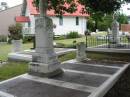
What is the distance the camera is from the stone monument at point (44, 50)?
10180mm

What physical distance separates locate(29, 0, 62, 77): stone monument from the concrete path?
14.0 inches

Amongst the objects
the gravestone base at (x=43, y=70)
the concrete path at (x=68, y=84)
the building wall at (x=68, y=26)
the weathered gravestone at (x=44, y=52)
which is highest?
the building wall at (x=68, y=26)

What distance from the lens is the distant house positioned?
3784 centimetres

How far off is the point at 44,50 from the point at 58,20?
31.0m

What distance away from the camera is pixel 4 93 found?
8.02 meters

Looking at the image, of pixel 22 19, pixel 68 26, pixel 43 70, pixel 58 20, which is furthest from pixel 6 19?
pixel 43 70

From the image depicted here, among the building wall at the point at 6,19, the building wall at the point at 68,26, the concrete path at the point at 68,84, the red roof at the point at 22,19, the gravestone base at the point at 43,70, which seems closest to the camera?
the concrete path at the point at 68,84

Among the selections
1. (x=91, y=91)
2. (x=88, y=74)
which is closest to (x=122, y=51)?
(x=88, y=74)

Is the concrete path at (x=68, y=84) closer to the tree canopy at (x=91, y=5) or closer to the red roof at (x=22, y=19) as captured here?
the tree canopy at (x=91, y=5)

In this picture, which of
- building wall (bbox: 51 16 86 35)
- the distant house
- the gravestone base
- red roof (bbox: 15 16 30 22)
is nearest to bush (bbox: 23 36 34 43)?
the distant house

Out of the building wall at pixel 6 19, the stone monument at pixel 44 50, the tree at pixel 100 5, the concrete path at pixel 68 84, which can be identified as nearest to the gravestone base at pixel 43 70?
the stone monument at pixel 44 50

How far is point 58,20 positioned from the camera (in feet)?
134

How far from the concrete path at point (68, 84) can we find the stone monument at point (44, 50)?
1.17 ft

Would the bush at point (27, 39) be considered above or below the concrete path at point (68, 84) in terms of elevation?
above
